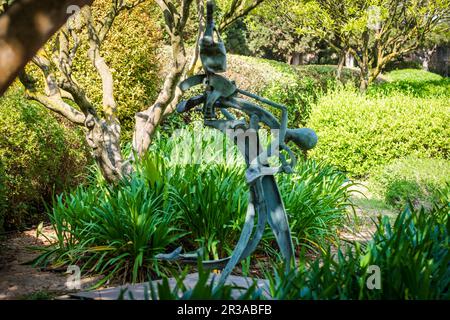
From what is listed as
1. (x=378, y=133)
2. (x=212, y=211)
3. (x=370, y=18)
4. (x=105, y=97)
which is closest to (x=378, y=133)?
(x=378, y=133)

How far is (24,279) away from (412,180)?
6.12 m

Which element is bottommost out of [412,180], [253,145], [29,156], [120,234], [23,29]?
[120,234]

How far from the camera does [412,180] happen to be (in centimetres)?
847

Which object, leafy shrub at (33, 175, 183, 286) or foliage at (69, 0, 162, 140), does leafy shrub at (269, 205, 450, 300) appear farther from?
foliage at (69, 0, 162, 140)

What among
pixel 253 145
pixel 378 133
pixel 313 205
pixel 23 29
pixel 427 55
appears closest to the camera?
pixel 23 29

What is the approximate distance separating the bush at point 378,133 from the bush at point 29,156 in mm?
4959

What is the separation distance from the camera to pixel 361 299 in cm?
270

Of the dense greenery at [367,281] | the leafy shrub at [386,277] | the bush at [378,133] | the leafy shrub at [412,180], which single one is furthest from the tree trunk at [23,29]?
the bush at [378,133]

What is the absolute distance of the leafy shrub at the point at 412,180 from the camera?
8.02 m

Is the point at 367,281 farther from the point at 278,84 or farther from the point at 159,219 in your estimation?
the point at 278,84

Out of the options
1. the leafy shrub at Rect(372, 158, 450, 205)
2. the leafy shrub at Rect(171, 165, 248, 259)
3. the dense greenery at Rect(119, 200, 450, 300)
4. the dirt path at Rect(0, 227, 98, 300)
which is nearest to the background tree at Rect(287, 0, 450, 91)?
the leafy shrub at Rect(372, 158, 450, 205)

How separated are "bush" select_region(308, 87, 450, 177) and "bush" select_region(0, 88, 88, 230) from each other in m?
4.96

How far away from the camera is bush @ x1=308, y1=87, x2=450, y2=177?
1023 cm
